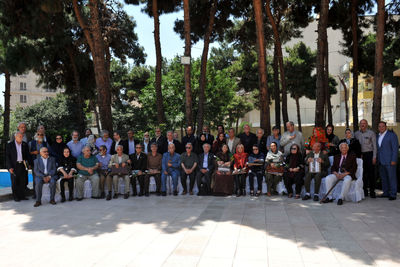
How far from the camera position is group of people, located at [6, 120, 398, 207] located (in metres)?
8.18

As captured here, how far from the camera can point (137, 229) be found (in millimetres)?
5730

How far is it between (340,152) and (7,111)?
18.1m

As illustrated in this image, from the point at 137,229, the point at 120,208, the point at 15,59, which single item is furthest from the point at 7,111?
the point at 137,229

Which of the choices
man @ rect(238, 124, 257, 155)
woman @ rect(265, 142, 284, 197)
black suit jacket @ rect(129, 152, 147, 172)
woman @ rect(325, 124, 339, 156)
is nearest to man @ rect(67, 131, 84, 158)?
black suit jacket @ rect(129, 152, 147, 172)

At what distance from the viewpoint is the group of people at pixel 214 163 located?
818cm

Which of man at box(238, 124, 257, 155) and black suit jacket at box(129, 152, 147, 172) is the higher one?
man at box(238, 124, 257, 155)

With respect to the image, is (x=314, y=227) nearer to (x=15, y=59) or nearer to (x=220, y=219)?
(x=220, y=219)

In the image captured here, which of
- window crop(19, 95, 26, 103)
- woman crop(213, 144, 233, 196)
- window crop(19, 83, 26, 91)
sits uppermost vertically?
window crop(19, 83, 26, 91)

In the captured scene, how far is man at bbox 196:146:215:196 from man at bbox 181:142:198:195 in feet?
0.50

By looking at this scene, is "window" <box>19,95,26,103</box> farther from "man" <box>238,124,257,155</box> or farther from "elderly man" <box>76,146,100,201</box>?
"man" <box>238,124,257,155</box>

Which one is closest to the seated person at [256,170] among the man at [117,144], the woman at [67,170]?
the man at [117,144]

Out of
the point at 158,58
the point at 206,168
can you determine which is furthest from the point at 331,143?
the point at 158,58

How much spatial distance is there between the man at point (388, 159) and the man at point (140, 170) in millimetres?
5715

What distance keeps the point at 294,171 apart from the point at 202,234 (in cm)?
382
